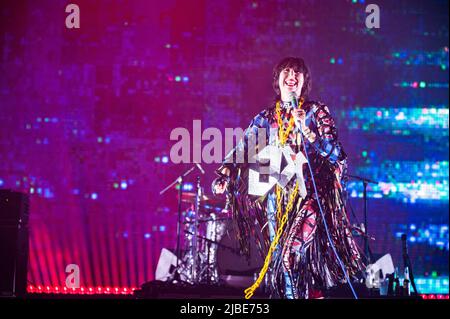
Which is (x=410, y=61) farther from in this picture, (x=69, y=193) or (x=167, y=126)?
(x=69, y=193)

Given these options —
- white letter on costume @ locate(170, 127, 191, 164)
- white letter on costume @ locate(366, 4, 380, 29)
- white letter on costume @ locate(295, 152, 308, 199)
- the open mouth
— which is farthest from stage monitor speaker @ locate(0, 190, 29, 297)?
white letter on costume @ locate(366, 4, 380, 29)

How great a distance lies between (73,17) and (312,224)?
12.4 feet

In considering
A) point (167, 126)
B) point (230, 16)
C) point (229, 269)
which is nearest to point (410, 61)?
point (230, 16)

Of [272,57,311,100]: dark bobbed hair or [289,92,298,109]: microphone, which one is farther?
[272,57,311,100]: dark bobbed hair

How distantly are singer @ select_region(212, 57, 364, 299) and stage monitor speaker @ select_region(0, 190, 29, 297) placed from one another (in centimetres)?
173

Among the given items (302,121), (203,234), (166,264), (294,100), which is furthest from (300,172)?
(166,264)

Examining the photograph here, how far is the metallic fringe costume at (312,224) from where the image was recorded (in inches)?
177

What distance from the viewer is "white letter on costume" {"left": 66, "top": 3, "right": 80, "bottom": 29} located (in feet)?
21.2

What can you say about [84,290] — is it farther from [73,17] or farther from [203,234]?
[73,17]

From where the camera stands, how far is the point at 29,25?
7.01m

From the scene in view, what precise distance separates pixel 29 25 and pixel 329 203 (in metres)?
4.40

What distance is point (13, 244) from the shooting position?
4895 mm

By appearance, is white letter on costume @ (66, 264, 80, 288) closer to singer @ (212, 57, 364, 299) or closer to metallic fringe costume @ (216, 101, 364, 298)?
singer @ (212, 57, 364, 299)
